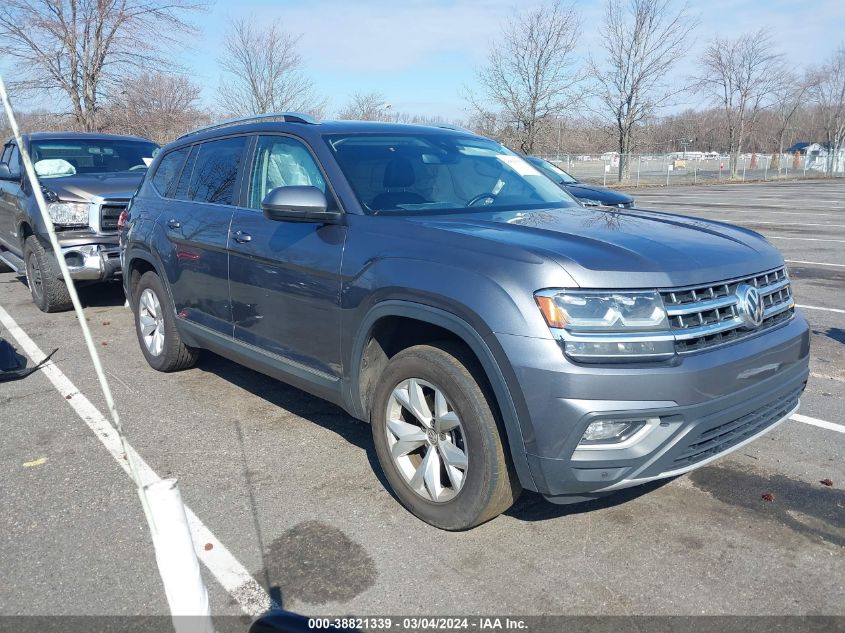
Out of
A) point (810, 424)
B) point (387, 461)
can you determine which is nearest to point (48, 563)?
point (387, 461)

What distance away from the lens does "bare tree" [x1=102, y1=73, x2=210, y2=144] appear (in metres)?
20.7

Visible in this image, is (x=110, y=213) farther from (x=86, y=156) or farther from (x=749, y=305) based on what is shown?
(x=749, y=305)

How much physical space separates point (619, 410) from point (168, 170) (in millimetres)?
4290

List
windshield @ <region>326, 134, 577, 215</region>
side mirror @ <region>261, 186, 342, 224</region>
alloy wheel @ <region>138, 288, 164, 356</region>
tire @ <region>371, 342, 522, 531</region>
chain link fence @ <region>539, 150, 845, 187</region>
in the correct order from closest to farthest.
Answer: tire @ <region>371, 342, 522, 531</region>, side mirror @ <region>261, 186, 342, 224</region>, windshield @ <region>326, 134, 577, 215</region>, alloy wheel @ <region>138, 288, 164, 356</region>, chain link fence @ <region>539, 150, 845, 187</region>

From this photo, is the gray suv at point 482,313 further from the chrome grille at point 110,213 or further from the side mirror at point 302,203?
the chrome grille at point 110,213

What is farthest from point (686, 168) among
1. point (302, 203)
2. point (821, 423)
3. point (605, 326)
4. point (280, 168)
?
point (605, 326)

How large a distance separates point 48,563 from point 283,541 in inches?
40.2

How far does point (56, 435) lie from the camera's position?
4.58m

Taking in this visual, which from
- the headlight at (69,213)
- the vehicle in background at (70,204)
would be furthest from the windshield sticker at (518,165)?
the headlight at (69,213)

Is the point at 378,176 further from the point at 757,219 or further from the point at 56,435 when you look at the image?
the point at 757,219

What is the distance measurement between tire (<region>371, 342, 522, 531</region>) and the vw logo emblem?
1.17 metres

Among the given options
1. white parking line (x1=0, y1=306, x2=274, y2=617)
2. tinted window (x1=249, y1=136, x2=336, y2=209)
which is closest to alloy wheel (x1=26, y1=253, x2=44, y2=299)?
white parking line (x1=0, y1=306, x2=274, y2=617)

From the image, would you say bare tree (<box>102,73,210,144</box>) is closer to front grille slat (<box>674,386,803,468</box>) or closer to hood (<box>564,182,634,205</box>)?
hood (<box>564,182,634,205</box>)

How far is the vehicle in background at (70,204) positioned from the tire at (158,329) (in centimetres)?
183
